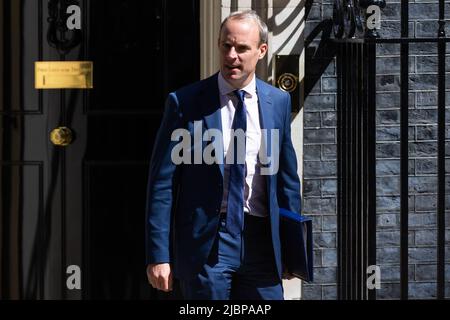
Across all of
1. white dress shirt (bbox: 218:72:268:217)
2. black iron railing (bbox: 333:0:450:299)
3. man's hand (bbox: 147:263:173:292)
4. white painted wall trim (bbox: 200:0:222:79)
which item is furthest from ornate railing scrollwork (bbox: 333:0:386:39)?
man's hand (bbox: 147:263:173:292)

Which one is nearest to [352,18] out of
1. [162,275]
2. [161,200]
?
[161,200]

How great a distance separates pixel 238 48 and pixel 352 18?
119cm

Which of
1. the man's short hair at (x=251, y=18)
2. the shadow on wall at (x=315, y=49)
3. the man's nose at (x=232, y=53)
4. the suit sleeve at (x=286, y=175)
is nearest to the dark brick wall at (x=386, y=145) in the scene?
the shadow on wall at (x=315, y=49)

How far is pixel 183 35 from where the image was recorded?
5.52 m

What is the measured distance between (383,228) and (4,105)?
222 centimetres

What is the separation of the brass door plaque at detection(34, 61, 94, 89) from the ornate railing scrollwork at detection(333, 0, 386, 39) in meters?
1.39

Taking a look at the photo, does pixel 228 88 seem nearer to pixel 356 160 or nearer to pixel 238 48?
pixel 238 48

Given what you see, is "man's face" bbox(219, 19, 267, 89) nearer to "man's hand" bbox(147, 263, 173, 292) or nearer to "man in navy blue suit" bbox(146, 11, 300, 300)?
"man in navy blue suit" bbox(146, 11, 300, 300)

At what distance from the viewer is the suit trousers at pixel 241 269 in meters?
3.98

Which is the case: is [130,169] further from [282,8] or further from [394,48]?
[394,48]

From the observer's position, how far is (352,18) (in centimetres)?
499

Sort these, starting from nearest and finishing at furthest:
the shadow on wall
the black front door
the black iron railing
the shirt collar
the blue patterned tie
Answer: the blue patterned tie → the shirt collar → the black iron railing → the shadow on wall → the black front door

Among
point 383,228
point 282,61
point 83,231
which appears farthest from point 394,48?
point 83,231

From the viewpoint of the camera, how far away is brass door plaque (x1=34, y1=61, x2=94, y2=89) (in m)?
5.54
